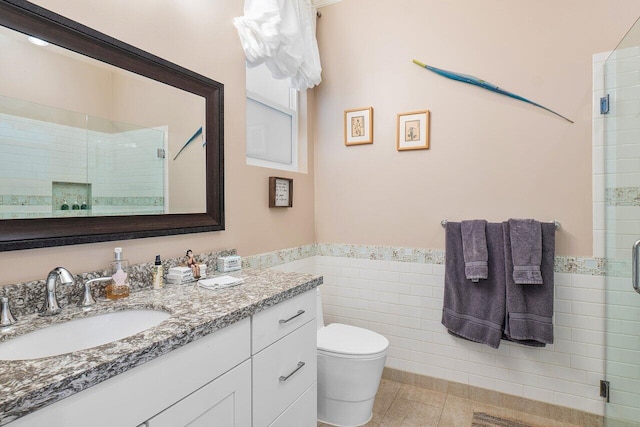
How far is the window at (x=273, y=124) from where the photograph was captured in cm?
221

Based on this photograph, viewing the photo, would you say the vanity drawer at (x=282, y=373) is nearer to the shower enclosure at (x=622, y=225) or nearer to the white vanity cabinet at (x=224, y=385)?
the white vanity cabinet at (x=224, y=385)

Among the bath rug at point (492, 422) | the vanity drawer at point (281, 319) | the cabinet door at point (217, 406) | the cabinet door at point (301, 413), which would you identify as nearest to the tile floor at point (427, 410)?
the bath rug at point (492, 422)

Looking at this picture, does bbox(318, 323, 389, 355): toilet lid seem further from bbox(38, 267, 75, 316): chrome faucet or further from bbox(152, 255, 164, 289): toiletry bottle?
bbox(38, 267, 75, 316): chrome faucet

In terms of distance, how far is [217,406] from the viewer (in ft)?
3.41

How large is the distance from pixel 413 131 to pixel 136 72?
164 cm

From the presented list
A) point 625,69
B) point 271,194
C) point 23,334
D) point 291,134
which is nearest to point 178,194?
point 271,194

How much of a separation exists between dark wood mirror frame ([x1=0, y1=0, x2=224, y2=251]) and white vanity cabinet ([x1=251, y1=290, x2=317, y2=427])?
64 centimetres

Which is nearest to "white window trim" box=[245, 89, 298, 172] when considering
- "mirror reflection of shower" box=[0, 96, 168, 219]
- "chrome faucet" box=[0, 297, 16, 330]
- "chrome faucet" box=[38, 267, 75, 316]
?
"mirror reflection of shower" box=[0, 96, 168, 219]

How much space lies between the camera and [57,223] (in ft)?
3.80

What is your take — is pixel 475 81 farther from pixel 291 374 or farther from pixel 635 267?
pixel 291 374

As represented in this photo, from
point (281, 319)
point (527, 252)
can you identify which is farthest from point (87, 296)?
point (527, 252)

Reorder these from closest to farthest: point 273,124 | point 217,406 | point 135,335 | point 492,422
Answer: point 135,335 → point 217,406 → point 492,422 → point 273,124

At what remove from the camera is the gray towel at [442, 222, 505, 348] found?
2020mm

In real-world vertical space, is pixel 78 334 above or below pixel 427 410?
above
